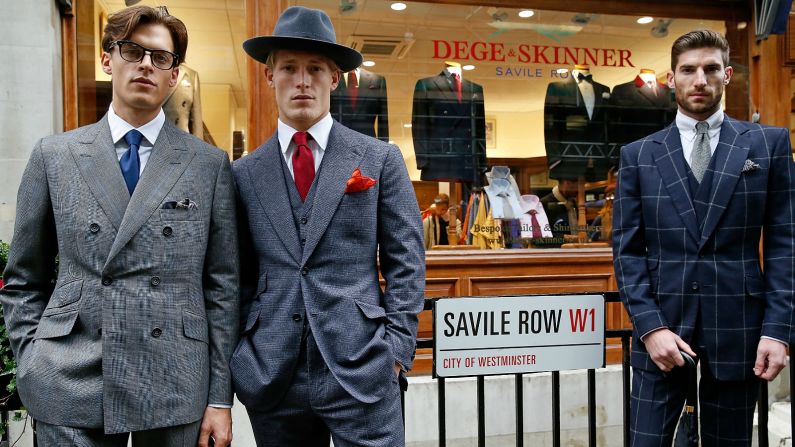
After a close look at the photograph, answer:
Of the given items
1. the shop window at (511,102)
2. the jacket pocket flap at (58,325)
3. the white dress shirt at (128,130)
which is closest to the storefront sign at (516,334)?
the white dress shirt at (128,130)

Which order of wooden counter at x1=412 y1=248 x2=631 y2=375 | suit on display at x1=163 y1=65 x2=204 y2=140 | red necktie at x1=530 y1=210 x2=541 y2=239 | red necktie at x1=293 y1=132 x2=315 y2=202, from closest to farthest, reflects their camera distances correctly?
red necktie at x1=293 y1=132 x2=315 y2=202, suit on display at x1=163 y1=65 x2=204 y2=140, wooden counter at x1=412 y1=248 x2=631 y2=375, red necktie at x1=530 y1=210 x2=541 y2=239

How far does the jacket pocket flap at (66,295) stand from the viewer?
2.02 meters

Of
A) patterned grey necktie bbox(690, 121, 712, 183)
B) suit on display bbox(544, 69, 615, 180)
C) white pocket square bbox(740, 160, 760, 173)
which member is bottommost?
white pocket square bbox(740, 160, 760, 173)

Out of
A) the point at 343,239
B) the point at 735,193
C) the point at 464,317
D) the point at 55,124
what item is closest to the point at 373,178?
the point at 343,239

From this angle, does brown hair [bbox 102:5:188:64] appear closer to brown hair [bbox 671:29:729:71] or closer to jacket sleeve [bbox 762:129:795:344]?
brown hair [bbox 671:29:729:71]

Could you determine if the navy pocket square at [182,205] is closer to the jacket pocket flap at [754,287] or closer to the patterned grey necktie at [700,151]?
the patterned grey necktie at [700,151]

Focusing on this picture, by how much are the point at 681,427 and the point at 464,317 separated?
103cm

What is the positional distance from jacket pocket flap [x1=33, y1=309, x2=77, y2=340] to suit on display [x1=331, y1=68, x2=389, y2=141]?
4.79 meters

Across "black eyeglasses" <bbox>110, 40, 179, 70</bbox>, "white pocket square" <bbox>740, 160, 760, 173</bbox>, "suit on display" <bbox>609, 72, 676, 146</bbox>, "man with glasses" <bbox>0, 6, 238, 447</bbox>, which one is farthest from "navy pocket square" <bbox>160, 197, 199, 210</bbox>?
"suit on display" <bbox>609, 72, 676, 146</bbox>

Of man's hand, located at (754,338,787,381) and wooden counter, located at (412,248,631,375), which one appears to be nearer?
man's hand, located at (754,338,787,381)

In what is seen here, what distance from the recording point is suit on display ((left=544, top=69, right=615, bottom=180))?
24.2 feet

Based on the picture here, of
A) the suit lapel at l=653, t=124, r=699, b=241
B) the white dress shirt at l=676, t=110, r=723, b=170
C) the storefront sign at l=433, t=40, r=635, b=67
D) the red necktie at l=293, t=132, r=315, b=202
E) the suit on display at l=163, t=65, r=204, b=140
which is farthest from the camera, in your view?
the storefront sign at l=433, t=40, r=635, b=67

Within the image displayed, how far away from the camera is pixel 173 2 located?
619cm

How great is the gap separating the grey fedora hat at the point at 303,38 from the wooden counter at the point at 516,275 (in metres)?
4.03
